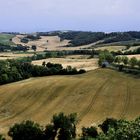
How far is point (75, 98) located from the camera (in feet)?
325

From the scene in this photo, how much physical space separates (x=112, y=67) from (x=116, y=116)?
138ft

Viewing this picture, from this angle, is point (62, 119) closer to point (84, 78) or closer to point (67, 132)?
point (67, 132)

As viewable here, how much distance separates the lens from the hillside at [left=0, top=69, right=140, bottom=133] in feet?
289

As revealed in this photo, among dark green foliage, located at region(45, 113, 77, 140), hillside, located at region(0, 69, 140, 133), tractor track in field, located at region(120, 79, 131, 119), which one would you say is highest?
dark green foliage, located at region(45, 113, 77, 140)

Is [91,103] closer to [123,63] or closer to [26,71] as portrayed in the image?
[123,63]

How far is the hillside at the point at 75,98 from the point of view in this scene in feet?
289

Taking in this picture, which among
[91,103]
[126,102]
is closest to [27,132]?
[91,103]

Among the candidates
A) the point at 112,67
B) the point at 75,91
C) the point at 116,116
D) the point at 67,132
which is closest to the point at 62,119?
the point at 67,132

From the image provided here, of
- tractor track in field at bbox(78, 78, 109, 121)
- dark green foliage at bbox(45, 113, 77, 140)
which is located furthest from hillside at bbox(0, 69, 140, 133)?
dark green foliage at bbox(45, 113, 77, 140)

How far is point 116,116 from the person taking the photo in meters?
84.4

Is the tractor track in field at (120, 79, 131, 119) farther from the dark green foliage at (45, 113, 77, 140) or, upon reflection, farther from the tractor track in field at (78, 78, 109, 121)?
the dark green foliage at (45, 113, 77, 140)

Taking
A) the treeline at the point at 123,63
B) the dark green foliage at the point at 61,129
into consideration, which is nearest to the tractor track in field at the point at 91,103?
the treeline at the point at 123,63

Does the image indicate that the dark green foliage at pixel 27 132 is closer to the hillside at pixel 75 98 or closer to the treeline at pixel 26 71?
the hillside at pixel 75 98

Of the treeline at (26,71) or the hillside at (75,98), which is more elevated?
the hillside at (75,98)
